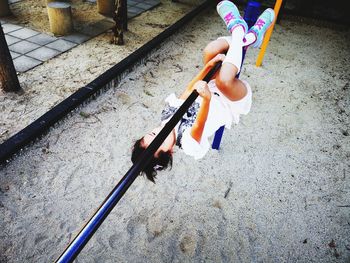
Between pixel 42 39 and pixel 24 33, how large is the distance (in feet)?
1.40

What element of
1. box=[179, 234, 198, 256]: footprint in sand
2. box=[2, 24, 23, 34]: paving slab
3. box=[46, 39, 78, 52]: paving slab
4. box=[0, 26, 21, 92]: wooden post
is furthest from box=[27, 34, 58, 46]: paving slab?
box=[179, 234, 198, 256]: footprint in sand

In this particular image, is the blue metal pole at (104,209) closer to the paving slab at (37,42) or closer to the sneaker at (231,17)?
the sneaker at (231,17)

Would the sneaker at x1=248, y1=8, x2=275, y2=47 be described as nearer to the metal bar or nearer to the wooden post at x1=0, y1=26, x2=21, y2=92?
the metal bar

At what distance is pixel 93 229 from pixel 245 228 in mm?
1870

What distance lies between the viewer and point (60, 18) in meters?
4.85

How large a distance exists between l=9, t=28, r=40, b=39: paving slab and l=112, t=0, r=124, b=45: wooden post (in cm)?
152

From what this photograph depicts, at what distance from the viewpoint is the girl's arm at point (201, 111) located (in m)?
1.76

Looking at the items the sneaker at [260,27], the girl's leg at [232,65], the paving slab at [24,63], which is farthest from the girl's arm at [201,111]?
the paving slab at [24,63]

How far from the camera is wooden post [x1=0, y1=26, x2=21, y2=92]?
3.31 meters

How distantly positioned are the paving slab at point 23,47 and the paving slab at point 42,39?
104 millimetres

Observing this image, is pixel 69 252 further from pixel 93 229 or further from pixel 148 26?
pixel 148 26

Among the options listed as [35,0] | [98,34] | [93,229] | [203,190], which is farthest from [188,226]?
[35,0]

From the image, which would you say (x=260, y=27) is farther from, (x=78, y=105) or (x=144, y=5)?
(x=144, y=5)

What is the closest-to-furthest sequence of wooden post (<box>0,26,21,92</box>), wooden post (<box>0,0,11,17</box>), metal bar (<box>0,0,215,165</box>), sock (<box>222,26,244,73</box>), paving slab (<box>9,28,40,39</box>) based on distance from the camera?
sock (<box>222,26,244,73</box>) → metal bar (<box>0,0,215,165</box>) → wooden post (<box>0,26,21,92</box>) → paving slab (<box>9,28,40,39</box>) → wooden post (<box>0,0,11,17</box>)
